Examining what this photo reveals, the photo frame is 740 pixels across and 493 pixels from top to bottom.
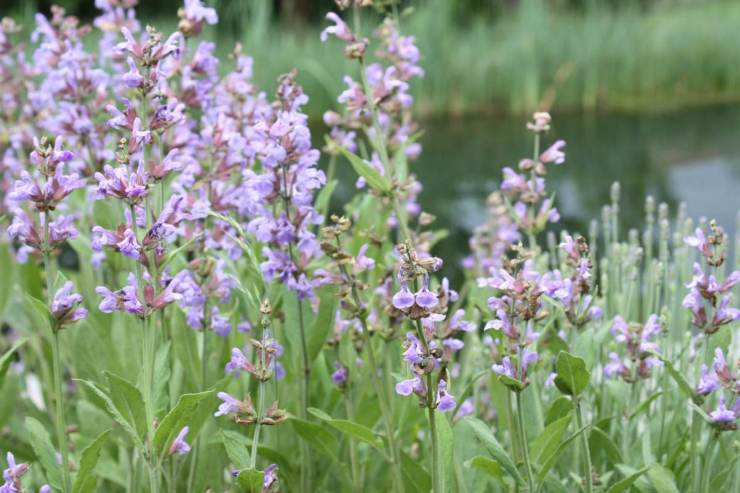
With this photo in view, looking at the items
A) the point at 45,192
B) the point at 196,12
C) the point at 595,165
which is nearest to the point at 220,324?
the point at 45,192

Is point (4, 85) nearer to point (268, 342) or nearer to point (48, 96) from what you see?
point (48, 96)

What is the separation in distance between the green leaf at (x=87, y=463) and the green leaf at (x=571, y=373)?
0.68 m

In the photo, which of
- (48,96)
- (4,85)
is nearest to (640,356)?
(48,96)

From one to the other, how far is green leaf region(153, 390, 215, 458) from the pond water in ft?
10.5

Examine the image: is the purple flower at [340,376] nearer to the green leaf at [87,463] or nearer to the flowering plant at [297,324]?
the flowering plant at [297,324]

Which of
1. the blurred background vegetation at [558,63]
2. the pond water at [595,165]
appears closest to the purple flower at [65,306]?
the pond water at [595,165]

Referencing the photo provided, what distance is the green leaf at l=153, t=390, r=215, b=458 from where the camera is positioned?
1423 mm

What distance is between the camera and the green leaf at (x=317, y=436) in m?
1.79

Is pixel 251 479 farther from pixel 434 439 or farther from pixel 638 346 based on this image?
pixel 638 346

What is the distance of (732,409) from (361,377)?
80 centimetres

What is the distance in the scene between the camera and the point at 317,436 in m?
1.83

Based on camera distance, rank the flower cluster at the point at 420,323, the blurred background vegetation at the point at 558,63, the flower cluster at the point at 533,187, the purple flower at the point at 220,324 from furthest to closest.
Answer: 1. the blurred background vegetation at the point at 558,63
2. the flower cluster at the point at 533,187
3. the purple flower at the point at 220,324
4. the flower cluster at the point at 420,323

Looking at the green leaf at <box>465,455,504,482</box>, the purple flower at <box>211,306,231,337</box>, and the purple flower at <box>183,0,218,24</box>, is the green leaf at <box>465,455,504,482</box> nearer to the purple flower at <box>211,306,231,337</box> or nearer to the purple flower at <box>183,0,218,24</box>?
the purple flower at <box>211,306,231,337</box>

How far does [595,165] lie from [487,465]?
187 inches
